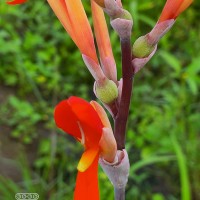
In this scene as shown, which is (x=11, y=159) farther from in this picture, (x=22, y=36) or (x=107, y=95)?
(x=107, y=95)

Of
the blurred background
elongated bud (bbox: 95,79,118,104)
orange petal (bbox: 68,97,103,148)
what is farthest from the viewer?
the blurred background

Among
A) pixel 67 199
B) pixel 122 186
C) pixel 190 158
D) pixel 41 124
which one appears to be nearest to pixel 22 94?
pixel 41 124

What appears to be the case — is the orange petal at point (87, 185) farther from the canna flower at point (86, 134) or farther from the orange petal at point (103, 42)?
the orange petal at point (103, 42)

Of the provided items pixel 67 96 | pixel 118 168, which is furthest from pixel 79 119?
pixel 67 96

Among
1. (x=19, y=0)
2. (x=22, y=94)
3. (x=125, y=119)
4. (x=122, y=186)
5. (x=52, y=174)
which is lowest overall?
(x=52, y=174)

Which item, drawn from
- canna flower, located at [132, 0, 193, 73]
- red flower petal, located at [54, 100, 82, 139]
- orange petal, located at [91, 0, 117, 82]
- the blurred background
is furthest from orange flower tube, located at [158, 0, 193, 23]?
the blurred background

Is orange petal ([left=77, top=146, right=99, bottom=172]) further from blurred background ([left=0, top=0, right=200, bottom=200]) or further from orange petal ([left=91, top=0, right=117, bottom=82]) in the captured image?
blurred background ([left=0, top=0, right=200, bottom=200])

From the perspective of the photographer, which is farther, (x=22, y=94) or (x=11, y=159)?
(x=22, y=94)

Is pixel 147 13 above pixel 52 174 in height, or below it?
above
